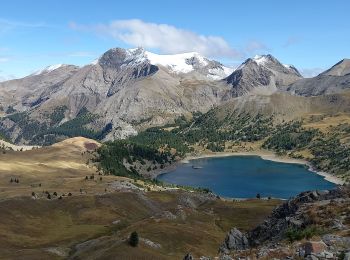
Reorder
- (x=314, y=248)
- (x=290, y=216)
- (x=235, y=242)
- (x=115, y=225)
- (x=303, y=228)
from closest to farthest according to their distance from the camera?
(x=314, y=248) → (x=303, y=228) → (x=290, y=216) → (x=235, y=242) → (x=115, y=225)

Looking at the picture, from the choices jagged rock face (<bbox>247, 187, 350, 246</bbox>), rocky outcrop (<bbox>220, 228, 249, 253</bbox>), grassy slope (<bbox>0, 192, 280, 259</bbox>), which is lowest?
grassy slope (<bbox>0, 192, 280, 259</bbox>)

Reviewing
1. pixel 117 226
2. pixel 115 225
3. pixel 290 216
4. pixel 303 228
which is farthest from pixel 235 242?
pixel 115 225

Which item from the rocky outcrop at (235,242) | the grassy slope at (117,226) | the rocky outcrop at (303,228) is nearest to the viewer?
the rocky outcrop at (303,228)

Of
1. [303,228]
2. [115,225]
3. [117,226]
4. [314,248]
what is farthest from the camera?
[115,225]

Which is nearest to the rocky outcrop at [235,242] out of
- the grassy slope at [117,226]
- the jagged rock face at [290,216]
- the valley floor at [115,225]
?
the jagged rock face at [290,216]

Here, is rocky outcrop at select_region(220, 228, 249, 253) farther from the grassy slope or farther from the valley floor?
the grassy slope

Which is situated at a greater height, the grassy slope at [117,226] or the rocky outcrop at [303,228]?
the rocky outcrop at [303,228]

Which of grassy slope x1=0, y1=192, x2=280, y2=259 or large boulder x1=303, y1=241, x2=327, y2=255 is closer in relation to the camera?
large boulder x1=303, y1=241, x2=327, y2=255

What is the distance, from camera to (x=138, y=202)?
17862 cm

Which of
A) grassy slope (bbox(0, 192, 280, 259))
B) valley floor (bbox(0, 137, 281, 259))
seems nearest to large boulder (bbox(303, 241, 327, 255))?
valley floor (bbox(0, 137, 281, 259))

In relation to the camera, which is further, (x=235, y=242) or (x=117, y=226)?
(x=117, y=226)

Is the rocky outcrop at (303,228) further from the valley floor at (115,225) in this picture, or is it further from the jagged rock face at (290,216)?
the valley floor at (115,225)

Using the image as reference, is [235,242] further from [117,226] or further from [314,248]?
[117,226]

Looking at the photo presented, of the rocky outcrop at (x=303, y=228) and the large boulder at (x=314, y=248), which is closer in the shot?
the large boulder at (x=314, y=248)
